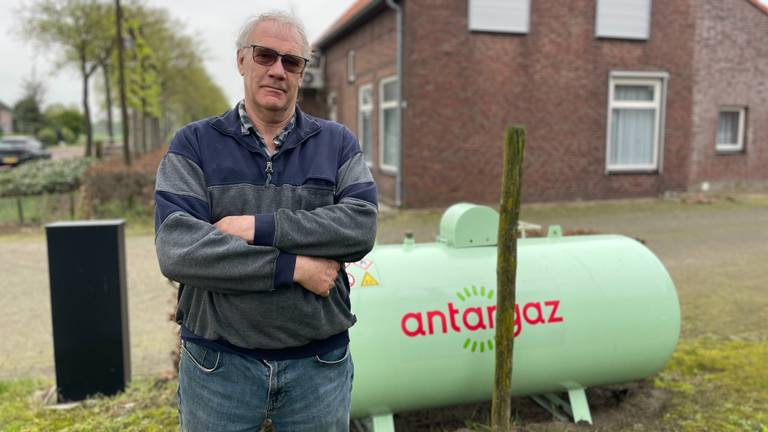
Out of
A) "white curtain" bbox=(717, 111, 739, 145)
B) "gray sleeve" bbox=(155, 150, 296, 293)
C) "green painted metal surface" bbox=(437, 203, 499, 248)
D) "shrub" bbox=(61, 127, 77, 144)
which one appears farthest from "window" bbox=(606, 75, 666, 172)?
Result: "shrub" bbox=(61, 127, 77, 144)

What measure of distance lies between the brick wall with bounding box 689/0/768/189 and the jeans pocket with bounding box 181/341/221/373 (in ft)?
49.6

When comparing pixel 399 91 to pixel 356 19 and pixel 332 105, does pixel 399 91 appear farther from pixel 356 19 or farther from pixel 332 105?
pixel 332 105

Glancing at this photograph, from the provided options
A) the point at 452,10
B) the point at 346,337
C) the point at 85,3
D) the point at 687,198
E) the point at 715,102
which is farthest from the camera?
the point at 85,3

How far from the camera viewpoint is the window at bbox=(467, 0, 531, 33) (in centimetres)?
1223

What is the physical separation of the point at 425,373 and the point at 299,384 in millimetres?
1391

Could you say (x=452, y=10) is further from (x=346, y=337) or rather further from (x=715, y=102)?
(x=346, y=337)

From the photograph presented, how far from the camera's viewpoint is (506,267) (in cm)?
274

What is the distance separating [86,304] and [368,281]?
2005 mm

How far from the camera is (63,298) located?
12.8 feet

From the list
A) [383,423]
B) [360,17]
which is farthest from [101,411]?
[360,17]

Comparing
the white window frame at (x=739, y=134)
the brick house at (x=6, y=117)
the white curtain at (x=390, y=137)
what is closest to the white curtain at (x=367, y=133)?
the white curtain at (x=390, y=137)

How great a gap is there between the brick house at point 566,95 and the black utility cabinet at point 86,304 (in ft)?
28.6

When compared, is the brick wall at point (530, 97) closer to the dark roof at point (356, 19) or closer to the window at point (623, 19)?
the window at point (623, 19)

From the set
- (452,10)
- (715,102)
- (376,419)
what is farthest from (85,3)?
(376,419)
